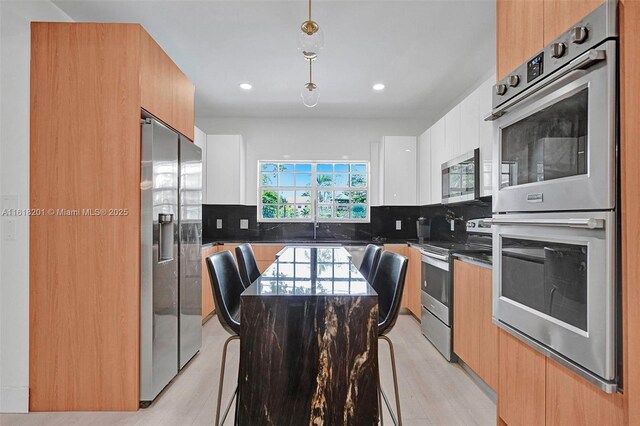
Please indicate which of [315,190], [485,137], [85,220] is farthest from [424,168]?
[85,220]

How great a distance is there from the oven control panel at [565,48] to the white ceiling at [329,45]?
47.0 inches

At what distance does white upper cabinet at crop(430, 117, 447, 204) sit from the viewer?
3952mm

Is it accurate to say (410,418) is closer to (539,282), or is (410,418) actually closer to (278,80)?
(539,282)

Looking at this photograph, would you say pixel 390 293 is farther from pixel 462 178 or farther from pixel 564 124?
pixel 462 178

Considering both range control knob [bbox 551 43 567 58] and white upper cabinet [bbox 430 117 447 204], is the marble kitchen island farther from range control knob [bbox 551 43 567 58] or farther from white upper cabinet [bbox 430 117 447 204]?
white upper cabinet [bbox 430 117 447 204]

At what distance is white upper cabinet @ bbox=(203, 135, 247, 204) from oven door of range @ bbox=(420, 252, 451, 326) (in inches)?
104

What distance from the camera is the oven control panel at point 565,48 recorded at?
117 centimetres

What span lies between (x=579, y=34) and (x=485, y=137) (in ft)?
5.45

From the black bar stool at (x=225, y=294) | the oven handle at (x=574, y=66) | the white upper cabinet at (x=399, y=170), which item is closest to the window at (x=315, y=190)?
the white upper cabinet at (x=399, y=170)

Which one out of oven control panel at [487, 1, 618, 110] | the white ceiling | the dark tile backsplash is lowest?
the dark tile backsplash

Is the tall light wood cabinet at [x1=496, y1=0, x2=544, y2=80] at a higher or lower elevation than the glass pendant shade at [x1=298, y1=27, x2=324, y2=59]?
lower

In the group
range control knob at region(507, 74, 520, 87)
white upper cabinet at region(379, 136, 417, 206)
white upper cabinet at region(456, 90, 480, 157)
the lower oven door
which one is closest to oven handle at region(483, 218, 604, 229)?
the lower oven door

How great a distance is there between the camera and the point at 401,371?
2781 mm

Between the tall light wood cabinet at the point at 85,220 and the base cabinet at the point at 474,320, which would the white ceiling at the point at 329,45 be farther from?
the base cabinet at the point at 474,320
